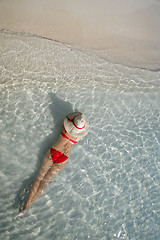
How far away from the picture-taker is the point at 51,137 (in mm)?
4117

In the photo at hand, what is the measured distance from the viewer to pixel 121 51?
5.47 m

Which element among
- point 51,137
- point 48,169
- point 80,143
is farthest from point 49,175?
point 80,143

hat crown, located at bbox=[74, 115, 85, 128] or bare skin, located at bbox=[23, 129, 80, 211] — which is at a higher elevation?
hat crown, located at bbox=[74, 115, 85, 128]

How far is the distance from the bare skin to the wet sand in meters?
2.68

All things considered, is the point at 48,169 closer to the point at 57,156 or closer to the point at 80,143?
the point at 57,156

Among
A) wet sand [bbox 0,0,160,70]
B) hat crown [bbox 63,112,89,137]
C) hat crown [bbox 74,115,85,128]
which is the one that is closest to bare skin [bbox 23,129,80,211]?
hat crown [bbox 63,112,89,137]

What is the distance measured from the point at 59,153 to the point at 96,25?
3.88 meters

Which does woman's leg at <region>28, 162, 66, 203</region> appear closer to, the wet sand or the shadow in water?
the shadow in water

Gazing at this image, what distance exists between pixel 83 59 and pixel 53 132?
2.07m

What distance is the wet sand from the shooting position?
17.1ft

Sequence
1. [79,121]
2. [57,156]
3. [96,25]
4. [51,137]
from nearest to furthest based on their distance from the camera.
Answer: [79,121]
[57,156]
[51,137]
[96,25]

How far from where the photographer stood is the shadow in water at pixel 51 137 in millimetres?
3549

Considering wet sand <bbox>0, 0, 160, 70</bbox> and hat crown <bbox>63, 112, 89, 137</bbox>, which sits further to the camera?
wet sand <bbox>0, 0, 160, 70</bbox>

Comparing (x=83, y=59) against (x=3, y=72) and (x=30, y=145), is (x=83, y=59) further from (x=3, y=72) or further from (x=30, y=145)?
(x=30, y=145)
